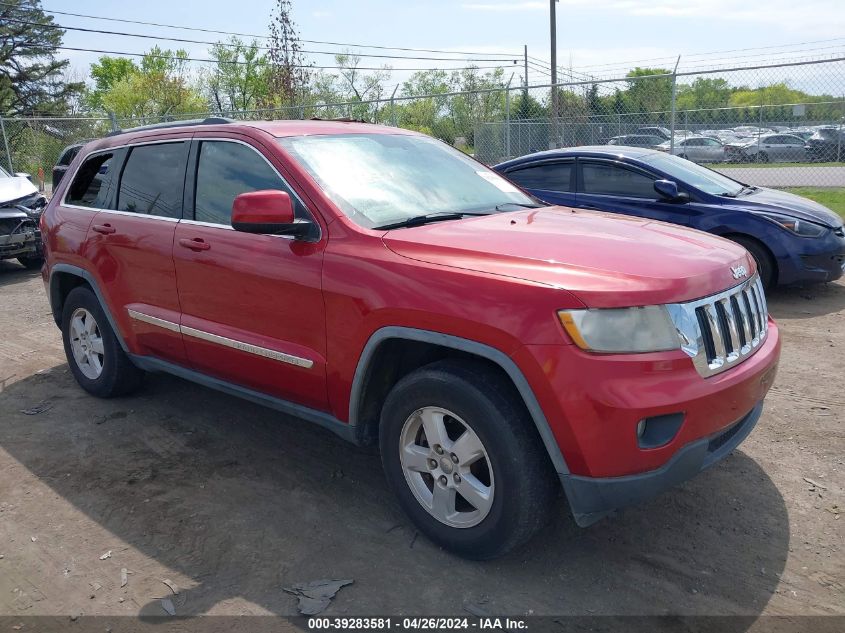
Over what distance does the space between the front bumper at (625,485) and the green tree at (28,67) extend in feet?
157

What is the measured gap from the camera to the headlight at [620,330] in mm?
2619

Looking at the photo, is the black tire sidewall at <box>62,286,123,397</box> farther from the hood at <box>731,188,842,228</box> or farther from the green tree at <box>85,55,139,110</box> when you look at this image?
the green tree at <box>85,55,139,110</box>

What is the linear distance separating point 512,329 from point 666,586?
1229mm

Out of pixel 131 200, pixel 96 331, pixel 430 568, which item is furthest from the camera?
pixel 96 331

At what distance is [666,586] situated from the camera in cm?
292

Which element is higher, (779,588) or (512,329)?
(512,329)

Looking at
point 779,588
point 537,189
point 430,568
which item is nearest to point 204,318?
point 430,568

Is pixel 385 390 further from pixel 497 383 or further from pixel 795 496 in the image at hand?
pixel 795 496

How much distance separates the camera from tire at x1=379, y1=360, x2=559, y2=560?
9.20 ft

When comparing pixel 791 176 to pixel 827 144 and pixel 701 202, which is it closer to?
pixel 827 144

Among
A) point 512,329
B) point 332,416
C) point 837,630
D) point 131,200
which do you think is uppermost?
point 131,200

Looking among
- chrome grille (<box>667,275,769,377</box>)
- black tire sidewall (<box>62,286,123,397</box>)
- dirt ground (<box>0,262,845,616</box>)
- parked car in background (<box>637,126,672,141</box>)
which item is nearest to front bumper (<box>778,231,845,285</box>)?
dirt ground (<box>0,262,845,616</box>)

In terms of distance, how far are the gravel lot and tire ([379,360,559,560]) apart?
14207mm

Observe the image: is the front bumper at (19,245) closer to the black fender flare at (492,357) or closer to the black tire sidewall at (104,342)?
the black tire sidewall at (104,342)
